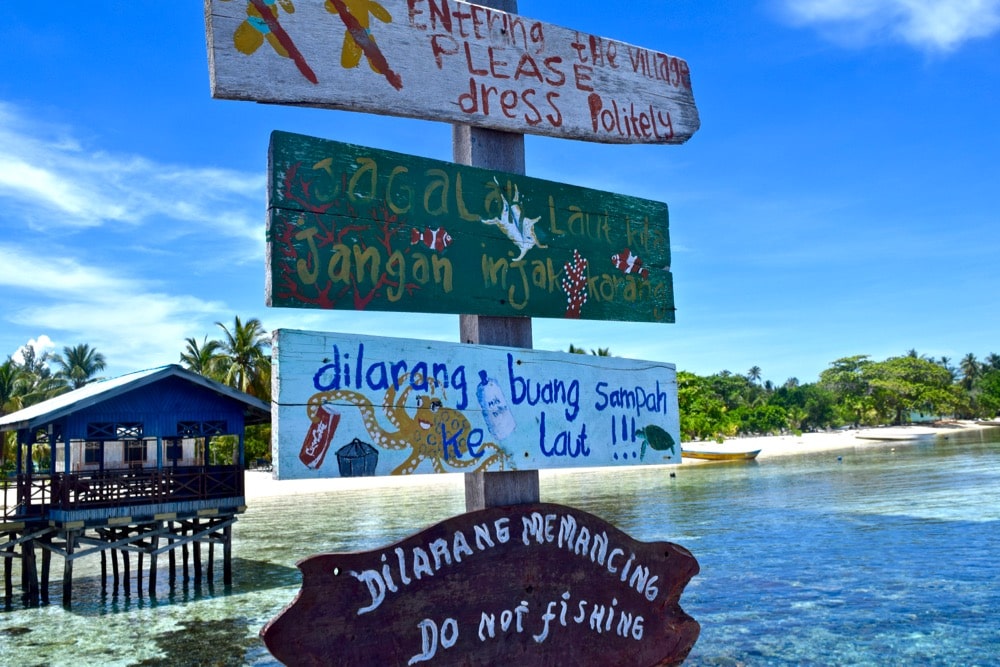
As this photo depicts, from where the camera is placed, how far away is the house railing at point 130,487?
1598 centimetres

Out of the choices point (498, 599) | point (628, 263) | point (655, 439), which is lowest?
point (498, 599)

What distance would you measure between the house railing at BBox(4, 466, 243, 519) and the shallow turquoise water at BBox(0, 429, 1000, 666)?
7.20 ft

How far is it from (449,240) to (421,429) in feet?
3.33

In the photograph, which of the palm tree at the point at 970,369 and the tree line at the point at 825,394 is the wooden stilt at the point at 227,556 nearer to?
the tree line at the point at 825,394

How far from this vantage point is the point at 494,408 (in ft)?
13.1

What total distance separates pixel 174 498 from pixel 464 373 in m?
14.9

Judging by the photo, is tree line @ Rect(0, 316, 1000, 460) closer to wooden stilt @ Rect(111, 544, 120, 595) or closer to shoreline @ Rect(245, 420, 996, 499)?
shoreline @ Rect(245, 420, 996, 499)

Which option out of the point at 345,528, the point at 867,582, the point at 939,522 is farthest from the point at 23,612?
the point at 939,522

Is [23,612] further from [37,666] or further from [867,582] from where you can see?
[867,582]

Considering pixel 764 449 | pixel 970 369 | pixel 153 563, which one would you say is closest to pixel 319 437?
pixel 153 563

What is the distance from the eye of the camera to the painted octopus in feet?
11.7

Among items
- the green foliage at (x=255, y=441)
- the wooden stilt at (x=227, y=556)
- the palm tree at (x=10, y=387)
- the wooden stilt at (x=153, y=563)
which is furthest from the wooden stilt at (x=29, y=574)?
the palm tree at (x=10, y=387)

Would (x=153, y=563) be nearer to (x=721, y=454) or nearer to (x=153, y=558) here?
(x=153, y=558)

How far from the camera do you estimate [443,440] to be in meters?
3.75
